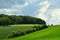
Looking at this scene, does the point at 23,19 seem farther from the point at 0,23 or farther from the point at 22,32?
the point at 22,32

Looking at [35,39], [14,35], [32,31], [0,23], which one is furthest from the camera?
[0,23]

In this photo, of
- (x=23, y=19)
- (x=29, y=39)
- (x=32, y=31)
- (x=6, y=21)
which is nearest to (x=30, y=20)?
(x=23, y=19)

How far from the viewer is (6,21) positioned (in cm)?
14788

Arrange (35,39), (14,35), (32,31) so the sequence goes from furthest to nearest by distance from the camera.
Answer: (32,31) < (14,35) < (35,39)

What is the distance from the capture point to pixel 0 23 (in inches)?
5664

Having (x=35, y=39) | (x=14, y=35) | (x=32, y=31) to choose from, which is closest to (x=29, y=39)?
(x=35, y=39)

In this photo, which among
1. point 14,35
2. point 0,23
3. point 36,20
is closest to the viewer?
point 14,35

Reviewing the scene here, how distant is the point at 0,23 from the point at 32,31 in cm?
6955

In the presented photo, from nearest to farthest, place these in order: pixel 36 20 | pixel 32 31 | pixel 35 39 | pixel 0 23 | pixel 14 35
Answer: pixel 35 39
pixel 14 35
pixel 32 31
pixel 0 23
pixel 36 20

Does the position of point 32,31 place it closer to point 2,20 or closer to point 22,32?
point 22,32

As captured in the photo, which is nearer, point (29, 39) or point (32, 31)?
point (29, 39)

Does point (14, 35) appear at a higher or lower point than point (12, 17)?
lower

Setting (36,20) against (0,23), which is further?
(36,20)

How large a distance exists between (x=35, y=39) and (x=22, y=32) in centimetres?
1763
